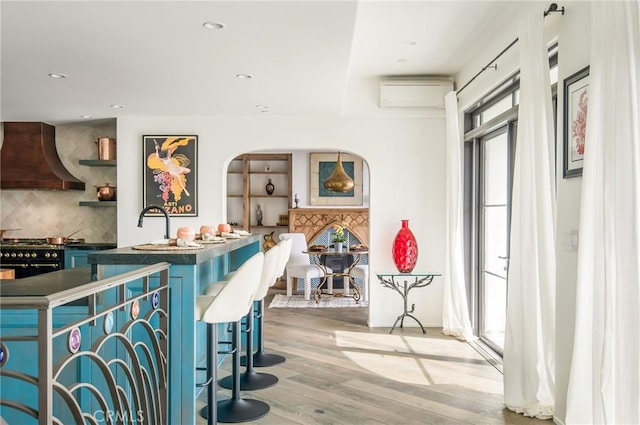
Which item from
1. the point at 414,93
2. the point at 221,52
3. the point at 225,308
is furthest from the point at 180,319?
the point at 414,93

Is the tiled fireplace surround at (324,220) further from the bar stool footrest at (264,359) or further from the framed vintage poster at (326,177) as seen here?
the bar stool footrest at (264,359)

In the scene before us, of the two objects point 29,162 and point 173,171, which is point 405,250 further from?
point 29,162

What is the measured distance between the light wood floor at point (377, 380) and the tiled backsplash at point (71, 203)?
270cm

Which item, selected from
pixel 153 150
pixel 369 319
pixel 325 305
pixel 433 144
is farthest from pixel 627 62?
pixel 325 305

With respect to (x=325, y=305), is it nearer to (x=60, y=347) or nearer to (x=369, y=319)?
(x=369, y=319)

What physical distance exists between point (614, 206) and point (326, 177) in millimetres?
7193

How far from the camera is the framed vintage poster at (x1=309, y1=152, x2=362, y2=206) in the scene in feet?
30.8

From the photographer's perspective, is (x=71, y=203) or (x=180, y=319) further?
(x=71, y=203)

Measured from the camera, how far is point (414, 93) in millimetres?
5957

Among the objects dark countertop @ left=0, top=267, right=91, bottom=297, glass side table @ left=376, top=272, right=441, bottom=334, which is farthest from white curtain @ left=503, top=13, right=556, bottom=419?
dark countertop @ left=0, top=267, right=91, bottom=297

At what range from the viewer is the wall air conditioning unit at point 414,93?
5.95 metres

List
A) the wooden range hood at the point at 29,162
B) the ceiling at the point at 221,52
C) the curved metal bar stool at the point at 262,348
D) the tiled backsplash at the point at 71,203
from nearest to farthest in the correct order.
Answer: the ceiling at the point at 221,52 → the curved metal bar stool at the point at 262,348 → the wooden range hood at the point at 29,162 → the tiled backsplash at the point at 71,203

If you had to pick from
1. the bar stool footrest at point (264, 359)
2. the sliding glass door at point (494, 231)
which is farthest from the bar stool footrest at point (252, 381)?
the sliding glass door at point (494, 231)

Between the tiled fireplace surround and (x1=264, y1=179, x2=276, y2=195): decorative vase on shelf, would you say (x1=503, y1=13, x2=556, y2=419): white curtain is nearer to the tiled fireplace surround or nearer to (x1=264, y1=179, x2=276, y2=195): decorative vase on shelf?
the tiled fireplace surround
